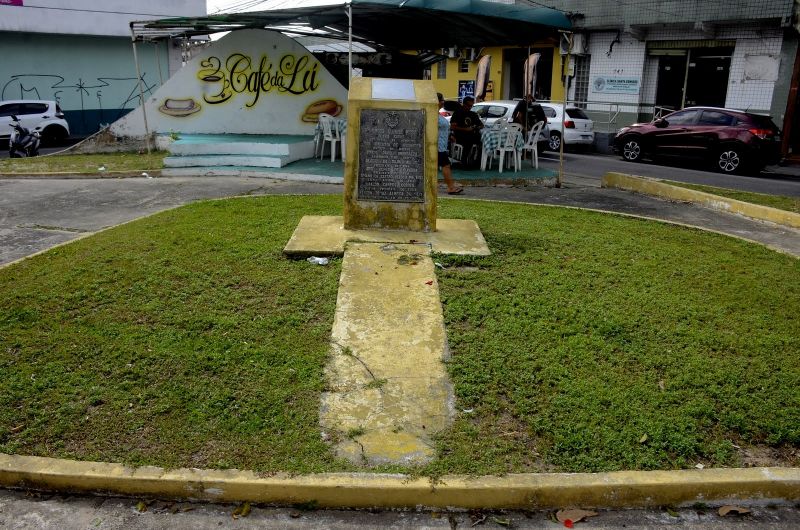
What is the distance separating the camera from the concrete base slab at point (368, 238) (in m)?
6.61

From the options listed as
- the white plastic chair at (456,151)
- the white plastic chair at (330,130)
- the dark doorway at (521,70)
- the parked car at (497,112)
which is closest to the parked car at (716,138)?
the parked car at (497,112)

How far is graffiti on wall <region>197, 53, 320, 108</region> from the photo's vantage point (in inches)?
632

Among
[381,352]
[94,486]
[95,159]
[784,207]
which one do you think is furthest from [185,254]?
[95,159]

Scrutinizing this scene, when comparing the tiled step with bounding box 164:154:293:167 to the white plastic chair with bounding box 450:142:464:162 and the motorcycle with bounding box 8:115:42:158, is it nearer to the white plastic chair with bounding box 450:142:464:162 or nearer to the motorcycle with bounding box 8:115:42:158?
the white plastic chair with bounding box 450:142:464:162

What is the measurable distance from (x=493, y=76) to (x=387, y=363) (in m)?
26.3

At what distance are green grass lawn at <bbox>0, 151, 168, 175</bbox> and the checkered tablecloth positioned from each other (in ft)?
22.3

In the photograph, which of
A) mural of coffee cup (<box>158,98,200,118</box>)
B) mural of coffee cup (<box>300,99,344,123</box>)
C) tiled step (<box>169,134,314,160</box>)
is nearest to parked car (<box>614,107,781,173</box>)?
mural of coffee cup (<box>300,99,344,123</box>)

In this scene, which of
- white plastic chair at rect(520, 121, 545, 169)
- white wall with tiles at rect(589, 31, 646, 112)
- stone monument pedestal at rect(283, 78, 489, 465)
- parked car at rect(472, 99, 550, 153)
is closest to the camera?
stone monument pedestal at rect(283, 78, 489, 465)

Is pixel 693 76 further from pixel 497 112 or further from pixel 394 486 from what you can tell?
pixel 394 486

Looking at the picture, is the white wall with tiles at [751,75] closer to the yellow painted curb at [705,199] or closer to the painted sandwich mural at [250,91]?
the yellow painted curb at [705,199]

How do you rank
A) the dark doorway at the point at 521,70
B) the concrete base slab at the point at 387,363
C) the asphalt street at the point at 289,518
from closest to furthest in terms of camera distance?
the asphalt street at the point at 289,518
the concrete base slab at the point at 387,363
the dark doorway at the point at 521,70

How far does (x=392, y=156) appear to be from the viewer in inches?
277

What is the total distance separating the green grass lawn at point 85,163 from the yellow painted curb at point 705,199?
30.8 feet

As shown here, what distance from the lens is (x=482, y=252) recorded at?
672 centimetres
